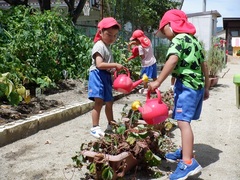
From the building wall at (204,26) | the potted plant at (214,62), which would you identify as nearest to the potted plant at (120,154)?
the potted plant at (214,62)

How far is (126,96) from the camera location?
285 inches

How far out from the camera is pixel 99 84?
4129 mm

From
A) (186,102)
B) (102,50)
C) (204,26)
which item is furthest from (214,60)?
(204,26)

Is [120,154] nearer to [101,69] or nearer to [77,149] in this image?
[77,149]

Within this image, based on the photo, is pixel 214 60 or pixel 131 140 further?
pixel 214 60

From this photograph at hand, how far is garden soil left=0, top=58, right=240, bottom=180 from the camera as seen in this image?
10.4 ft

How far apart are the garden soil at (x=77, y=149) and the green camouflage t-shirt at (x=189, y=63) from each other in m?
0.86

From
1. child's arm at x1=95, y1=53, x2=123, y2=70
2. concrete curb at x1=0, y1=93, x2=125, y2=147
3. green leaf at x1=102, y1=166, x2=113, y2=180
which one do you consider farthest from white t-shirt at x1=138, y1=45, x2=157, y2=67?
green leaf at x1=102, y1=166, x2=113, y2=180

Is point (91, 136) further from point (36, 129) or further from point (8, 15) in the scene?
point (8, 15)

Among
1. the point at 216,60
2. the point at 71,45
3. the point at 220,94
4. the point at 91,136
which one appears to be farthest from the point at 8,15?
the point at 216,60

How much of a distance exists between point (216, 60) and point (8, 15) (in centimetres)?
550

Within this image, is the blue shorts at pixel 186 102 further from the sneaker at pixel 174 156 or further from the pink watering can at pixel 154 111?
the sneaker at pixel 174 156

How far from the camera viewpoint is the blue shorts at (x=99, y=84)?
13.6 feet

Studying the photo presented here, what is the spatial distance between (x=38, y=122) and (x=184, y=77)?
85.8 inches
